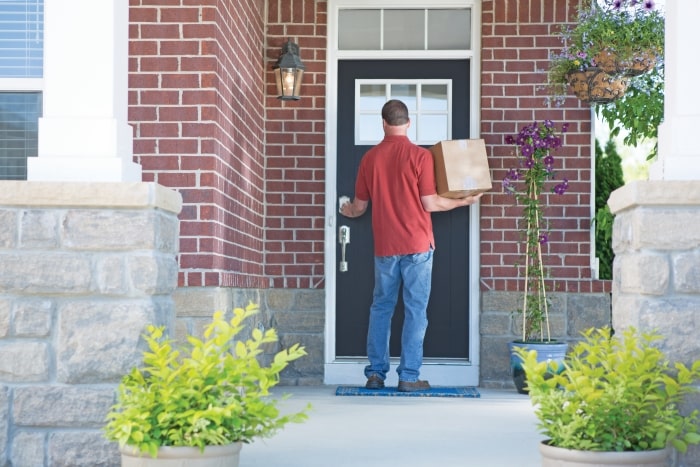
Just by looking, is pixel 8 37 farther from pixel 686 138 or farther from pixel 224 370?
pixel 686 138

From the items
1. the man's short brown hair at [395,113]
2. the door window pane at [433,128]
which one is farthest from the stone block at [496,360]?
the man's short brown hair at [395,113]

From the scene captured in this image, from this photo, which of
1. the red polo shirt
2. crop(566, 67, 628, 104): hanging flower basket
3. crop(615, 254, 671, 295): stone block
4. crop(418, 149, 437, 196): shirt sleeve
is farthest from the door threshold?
crop(615, 254, 671, 295): stone block

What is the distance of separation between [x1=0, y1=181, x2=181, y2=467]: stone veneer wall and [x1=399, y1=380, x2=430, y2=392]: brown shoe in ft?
9.47

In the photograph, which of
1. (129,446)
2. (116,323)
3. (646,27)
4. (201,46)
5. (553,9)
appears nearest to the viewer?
(129,446)

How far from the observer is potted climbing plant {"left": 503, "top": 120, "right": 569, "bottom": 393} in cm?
688

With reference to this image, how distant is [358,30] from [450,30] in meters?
0.64

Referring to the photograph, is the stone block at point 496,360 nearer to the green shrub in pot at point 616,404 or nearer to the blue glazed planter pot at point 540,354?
the blue glazed planter pot at point 540,354

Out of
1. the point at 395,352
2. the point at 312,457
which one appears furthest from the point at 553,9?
the point at 312,457

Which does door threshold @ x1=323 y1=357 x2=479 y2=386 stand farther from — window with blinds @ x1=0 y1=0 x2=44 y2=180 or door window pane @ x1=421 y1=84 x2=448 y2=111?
window with blinds @ x1=0 y1=0 x2=44 y2=180

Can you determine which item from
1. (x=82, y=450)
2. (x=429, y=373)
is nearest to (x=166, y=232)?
(x=82, y=450)

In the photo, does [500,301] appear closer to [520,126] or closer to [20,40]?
[520,126]

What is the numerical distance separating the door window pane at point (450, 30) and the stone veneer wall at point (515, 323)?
5.89ft

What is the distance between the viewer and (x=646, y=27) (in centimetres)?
654

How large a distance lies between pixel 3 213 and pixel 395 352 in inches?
150
